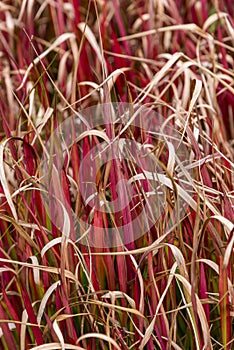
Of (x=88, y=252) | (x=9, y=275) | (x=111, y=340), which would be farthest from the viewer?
(x=9, y=275)

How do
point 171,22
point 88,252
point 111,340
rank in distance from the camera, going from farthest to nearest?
1. point 171,22
2. point 88,252
3. point 111,340

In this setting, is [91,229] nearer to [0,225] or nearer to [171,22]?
[0,225]

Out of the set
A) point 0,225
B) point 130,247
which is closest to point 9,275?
point 0,225

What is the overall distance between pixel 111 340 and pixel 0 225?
12.7 inches

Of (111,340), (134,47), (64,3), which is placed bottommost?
(111,340)

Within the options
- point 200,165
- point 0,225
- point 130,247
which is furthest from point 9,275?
point 200,165

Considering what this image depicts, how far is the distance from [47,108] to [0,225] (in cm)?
19

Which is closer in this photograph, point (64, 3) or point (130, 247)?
point (130, 247)

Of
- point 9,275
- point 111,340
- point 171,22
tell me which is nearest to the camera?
point 111,340

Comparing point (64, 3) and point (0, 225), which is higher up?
point (64, 3)

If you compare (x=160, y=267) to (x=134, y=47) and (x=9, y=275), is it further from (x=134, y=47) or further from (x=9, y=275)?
(x=134, y=47)

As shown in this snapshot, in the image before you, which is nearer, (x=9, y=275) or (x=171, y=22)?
(x=9, y=275)

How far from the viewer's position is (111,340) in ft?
2.50

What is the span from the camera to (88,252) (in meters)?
0.88
